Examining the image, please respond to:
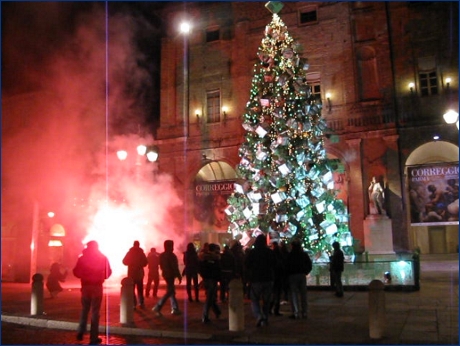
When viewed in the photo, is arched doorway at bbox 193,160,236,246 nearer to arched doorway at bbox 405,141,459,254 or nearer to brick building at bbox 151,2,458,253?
brick building at bbox 151,2,458,253

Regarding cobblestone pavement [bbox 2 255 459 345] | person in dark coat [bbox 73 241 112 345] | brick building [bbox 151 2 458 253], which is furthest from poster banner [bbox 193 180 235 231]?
person in dark coat [bbox 73 241 112 345]

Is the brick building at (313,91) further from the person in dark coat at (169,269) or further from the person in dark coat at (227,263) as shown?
the person in dark coat at (169,269)

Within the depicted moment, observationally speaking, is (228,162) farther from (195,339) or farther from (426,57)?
(195,339)

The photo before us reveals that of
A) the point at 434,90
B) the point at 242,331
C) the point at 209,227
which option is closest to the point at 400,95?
the point at 434,90

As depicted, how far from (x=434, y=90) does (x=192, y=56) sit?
1208 centimetres

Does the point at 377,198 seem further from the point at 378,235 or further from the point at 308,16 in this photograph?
the point at 308,16

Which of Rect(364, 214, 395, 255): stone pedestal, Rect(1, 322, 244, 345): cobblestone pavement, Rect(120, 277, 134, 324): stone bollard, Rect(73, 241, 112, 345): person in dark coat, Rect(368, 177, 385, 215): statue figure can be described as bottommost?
Rect(1, 322, 244, 345): cobblestone pavement

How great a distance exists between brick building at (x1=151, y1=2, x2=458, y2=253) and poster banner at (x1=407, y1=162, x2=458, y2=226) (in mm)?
527

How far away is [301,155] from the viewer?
14.7 meters

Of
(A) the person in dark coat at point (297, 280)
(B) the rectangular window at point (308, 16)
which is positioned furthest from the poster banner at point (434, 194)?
(A) the person in dark coat at point (297, 280)

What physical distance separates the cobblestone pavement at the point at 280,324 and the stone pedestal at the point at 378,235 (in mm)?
6955

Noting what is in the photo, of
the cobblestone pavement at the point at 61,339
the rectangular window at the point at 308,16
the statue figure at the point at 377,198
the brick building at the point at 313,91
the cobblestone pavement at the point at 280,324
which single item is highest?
the rectangular window at the point at 308,16

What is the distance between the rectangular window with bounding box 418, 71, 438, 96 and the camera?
20.8 metres

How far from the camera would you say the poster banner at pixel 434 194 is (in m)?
19.2
